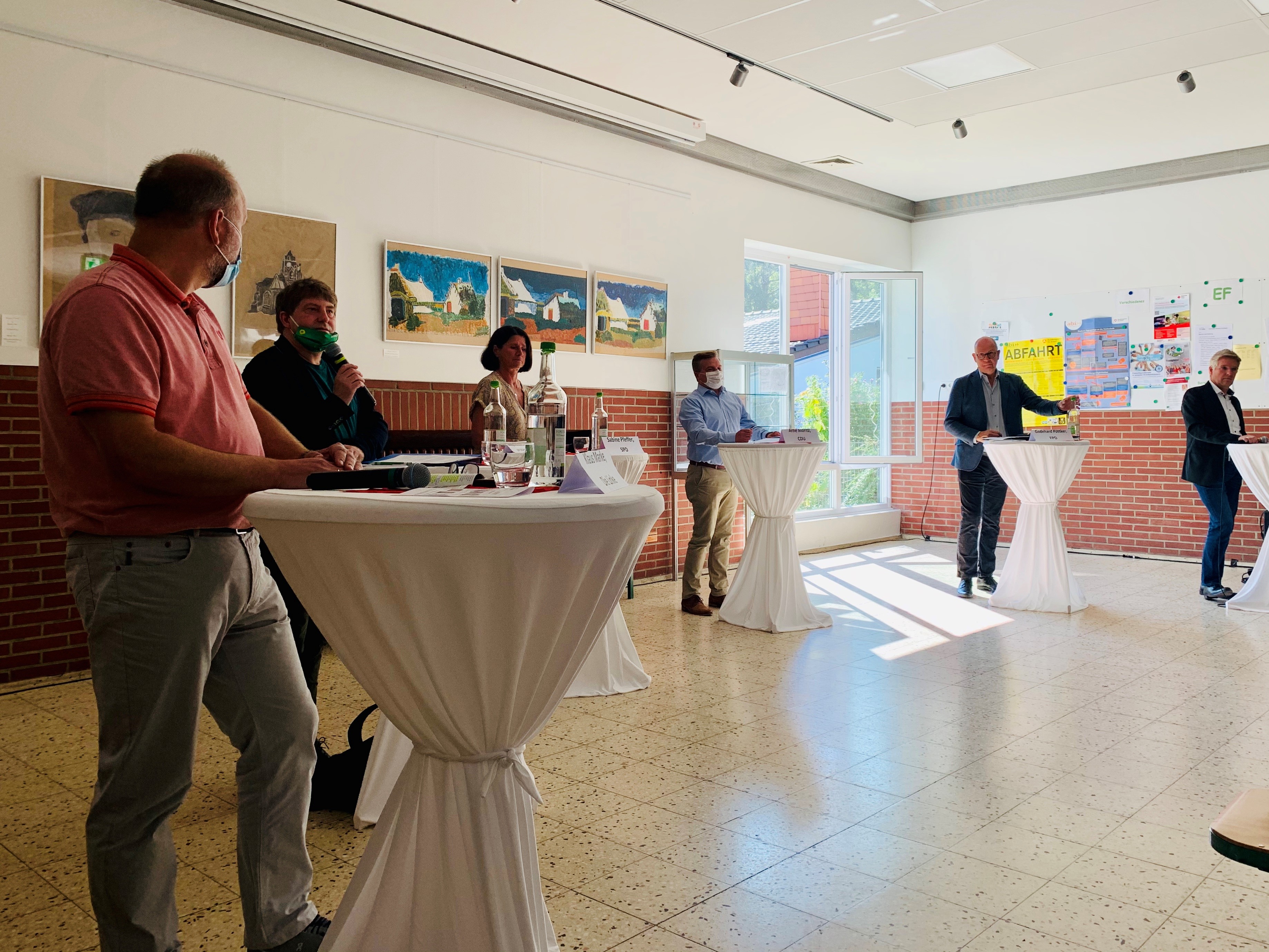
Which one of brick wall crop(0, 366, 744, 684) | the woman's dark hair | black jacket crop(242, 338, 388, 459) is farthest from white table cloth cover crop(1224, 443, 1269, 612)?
black jacket crop(242, 338, 388, 459)

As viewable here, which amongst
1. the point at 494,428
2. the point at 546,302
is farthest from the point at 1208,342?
the point at 494,428

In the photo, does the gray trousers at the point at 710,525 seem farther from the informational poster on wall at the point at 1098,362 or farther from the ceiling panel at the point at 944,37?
the informational poster on wall at the point at 1098,362

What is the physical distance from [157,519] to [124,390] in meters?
0.23

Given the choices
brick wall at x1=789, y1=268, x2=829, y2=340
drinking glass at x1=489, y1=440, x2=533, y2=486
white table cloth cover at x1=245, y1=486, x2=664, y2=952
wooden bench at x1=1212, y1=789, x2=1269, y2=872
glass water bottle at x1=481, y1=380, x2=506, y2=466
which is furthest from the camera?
brick wall at x1=789, y1=268, x2=829, y2=340

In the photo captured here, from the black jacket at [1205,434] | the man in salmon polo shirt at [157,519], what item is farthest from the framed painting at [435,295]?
the black jacket at [1205,434]

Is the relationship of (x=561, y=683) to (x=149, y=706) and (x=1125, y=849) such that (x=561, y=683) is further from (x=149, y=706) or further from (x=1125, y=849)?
(x=1125, y=849)

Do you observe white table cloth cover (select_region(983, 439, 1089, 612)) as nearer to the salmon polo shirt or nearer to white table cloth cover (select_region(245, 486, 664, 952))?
white table cloth cover (select_region(245, 486, 664, 952))

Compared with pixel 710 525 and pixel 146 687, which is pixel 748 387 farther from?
pixel 146 687

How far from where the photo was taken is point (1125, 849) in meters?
2.51

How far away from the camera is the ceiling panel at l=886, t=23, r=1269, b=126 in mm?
5422

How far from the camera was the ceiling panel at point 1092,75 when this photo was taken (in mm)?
5422

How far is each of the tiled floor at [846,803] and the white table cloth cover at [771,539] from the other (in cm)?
41

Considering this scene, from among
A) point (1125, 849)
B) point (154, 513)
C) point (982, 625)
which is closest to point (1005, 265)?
point (982, 625)

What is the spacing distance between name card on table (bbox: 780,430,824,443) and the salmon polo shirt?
3858 millimetres
